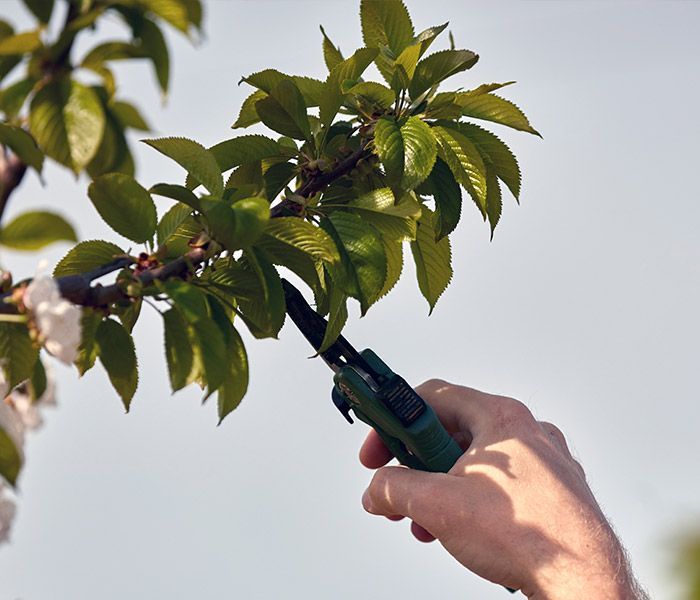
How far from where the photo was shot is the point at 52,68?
1066mm

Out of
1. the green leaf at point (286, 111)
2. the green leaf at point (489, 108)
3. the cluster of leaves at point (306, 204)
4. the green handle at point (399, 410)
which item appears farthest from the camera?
the green handle at point (399, 410)

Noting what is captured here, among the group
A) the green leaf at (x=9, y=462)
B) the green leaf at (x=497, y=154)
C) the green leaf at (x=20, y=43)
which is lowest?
the green leaf at (x=9, y=462)

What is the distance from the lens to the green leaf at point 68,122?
41.3 inches

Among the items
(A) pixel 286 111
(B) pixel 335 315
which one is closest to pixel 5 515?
(B) pixel 335 315

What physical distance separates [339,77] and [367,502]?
768 mm

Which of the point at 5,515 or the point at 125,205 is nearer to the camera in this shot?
the point at 5,515

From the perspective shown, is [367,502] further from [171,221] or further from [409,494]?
[171,221]

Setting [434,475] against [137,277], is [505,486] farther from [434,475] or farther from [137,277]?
[137,277]

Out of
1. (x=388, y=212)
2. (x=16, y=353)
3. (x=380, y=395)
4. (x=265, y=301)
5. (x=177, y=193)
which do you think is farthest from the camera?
(x=380, y=395)

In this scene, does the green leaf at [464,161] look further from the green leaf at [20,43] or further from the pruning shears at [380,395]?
the green leaf at [20,43]

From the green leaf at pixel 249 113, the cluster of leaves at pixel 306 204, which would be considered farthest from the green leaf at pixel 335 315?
the green leaf at pixel 249 113

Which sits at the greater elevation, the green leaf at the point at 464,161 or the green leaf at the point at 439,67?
the green leaf at the point at 439,67

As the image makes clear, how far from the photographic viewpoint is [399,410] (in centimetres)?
183

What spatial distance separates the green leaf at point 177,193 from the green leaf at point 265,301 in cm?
10
